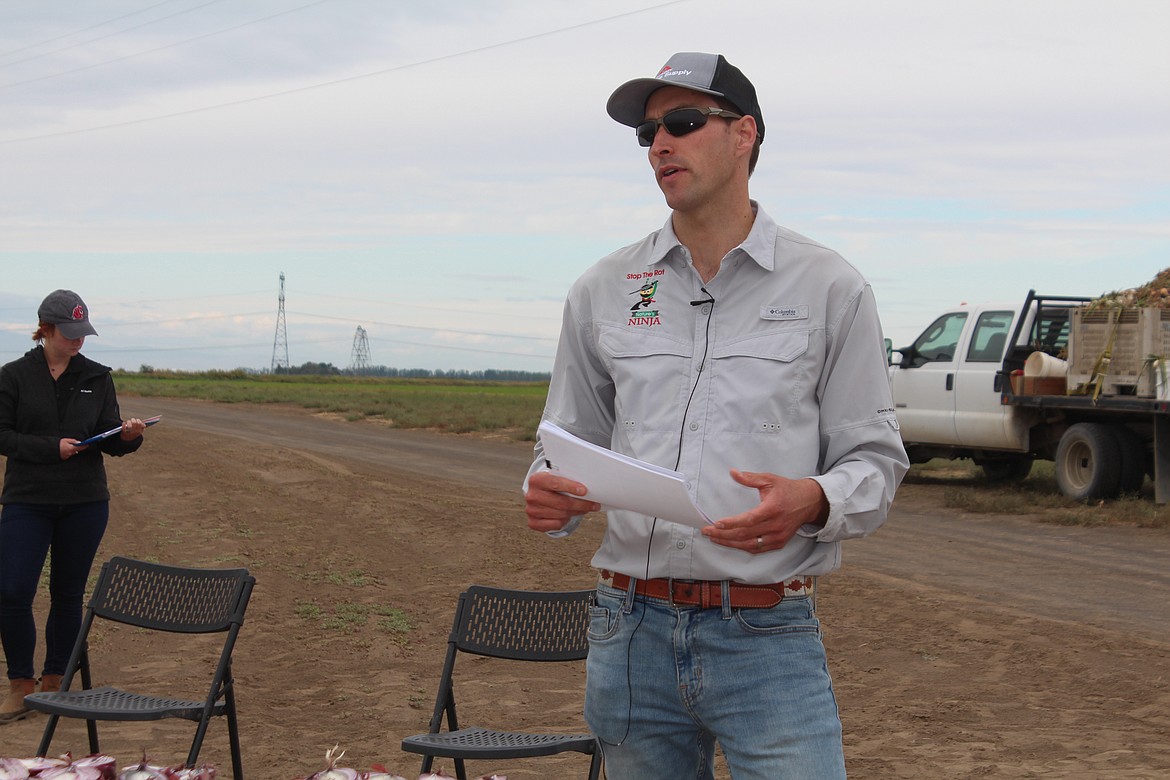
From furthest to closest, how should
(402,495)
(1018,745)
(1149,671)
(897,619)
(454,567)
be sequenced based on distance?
(402,495), (454,567), (897,619), (1149,671), (1018,745)

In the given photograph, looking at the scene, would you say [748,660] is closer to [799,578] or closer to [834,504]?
[799,578]

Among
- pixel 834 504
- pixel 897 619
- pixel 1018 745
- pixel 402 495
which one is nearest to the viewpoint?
pixel 834 504

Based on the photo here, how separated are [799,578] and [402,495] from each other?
1138cm

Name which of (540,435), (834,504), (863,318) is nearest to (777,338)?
(863,318)

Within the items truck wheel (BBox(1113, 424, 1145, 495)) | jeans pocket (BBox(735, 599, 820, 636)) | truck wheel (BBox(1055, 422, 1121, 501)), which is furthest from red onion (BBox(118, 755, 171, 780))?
truck wheel (BBox(1113, 424, 1145, 495))

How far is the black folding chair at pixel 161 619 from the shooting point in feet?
14.5

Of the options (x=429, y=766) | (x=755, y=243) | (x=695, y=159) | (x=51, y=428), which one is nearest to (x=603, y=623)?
(x=755, y=243)

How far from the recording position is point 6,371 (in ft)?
20.3

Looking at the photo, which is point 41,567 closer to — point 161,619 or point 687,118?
point 161,619

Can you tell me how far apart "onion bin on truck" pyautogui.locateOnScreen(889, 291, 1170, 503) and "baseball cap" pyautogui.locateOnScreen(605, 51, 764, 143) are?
10.8m

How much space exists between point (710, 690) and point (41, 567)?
4630 millimetres

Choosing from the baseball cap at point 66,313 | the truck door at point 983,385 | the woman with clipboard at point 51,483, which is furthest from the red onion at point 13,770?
the truck door at point 983,385

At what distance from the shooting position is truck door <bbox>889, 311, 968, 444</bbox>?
1488cm

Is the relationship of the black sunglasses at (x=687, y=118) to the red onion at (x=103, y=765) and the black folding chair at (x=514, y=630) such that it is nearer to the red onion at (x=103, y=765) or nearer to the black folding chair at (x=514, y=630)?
the red onion at (x=103, y=765)
